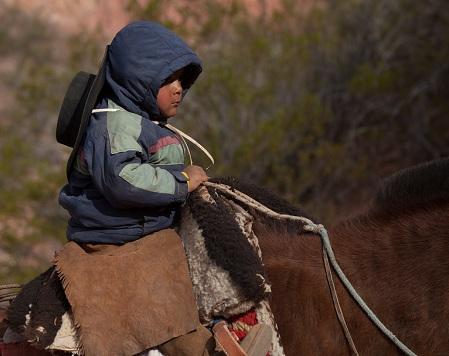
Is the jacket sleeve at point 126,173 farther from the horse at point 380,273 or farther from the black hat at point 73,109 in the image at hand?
the horse at point 380,273

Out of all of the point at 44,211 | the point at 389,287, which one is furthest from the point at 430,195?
the point at 44,211

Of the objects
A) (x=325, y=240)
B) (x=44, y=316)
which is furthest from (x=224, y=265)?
(x=44, y=316)

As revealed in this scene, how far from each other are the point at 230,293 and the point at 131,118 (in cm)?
71

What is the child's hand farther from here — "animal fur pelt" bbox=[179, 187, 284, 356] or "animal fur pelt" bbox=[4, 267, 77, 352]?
"animal fur pelt" bbox=[4, 267, 77, 352]

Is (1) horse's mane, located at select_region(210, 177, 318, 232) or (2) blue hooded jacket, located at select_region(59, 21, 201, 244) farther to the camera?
(1) horse's mane, located at select_region(210, 177, 318, 232)

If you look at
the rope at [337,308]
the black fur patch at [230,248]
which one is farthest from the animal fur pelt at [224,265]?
the rope at [337,308]

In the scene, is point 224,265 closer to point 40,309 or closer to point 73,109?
point 40,309

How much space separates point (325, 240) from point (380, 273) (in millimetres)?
216

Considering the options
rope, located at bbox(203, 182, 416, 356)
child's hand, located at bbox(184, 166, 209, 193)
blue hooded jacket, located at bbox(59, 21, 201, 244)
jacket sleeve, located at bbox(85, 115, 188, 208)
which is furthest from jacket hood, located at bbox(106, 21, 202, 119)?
rope, located at bbox(203, 182, 416, 356)

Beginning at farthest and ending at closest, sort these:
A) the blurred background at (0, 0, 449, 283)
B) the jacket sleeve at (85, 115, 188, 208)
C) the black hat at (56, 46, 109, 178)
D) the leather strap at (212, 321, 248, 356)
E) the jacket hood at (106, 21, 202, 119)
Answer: the blurred background at (0, 0, 449, 283) → the black hat at (56, 46, 109, 178) → the jacket hood at (106, 21, 202, 119) → the jacket sleeve at (85, 115, 188, 208) → the leather strap at (212, 321, 248, 356)

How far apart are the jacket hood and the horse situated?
2.20 feet

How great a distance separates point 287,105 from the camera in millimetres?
10406

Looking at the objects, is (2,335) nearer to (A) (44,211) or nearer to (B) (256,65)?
(A) (44,211)

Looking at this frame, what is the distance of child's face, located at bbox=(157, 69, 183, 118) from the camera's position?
2939 mm
